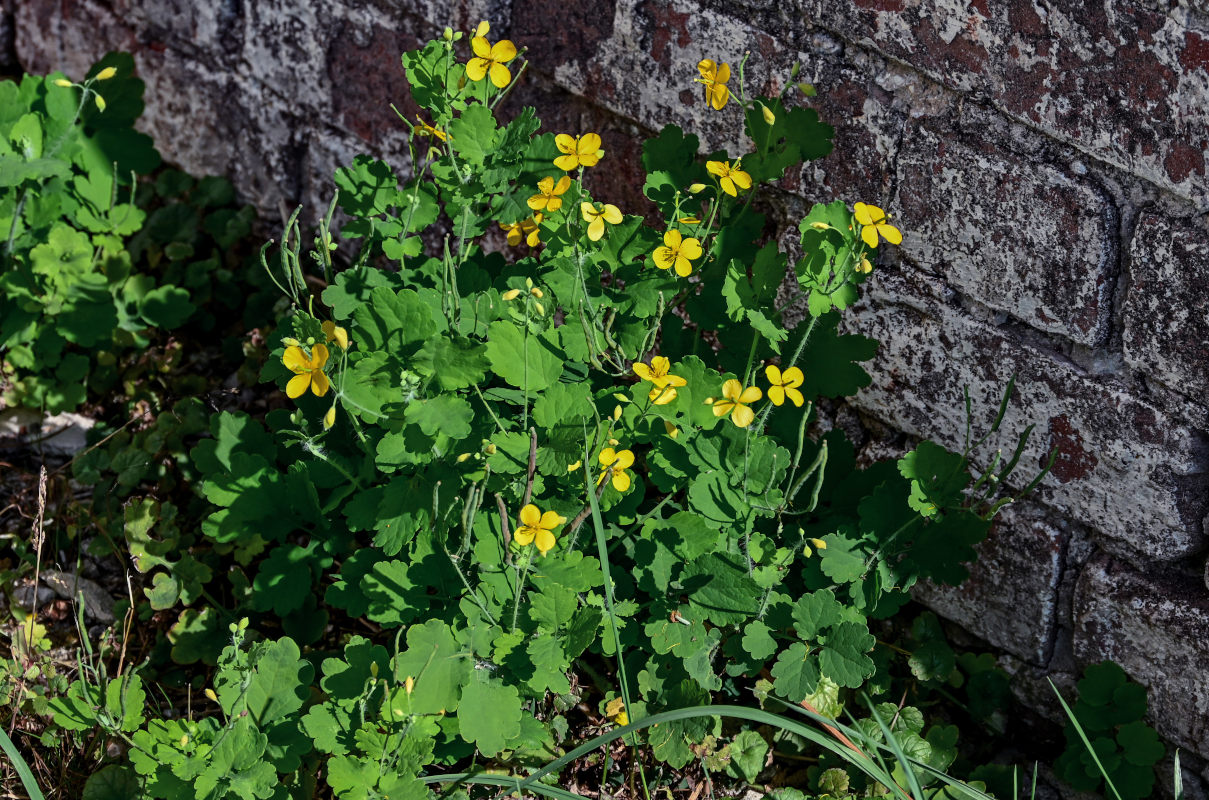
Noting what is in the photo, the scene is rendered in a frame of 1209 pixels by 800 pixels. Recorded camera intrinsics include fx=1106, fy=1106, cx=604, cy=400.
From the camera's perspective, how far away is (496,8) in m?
2.38

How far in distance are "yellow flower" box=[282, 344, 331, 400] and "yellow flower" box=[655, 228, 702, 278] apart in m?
0.54

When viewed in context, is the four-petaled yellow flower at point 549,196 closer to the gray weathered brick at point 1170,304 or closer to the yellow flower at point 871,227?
the yellow flower at point 871,227

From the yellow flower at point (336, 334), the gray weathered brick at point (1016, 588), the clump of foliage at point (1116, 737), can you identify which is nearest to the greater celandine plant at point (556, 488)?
the yellow flower at point (336, 334)

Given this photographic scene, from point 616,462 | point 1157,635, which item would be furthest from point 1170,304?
point 616,462

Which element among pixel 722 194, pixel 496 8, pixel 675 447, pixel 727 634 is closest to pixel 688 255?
pixel 722 194

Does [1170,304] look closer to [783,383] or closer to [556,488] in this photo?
[783,383]

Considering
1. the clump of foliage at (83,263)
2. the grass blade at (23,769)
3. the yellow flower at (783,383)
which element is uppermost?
the yellow flower at (783,383)

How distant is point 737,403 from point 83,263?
1.83 m

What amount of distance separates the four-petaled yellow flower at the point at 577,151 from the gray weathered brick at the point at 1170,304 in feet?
2.76

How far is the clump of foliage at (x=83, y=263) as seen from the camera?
2.60 metres

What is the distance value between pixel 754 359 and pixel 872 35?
575mm

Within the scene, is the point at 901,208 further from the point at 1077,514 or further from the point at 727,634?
the point at 727,634

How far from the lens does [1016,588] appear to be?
201 cm

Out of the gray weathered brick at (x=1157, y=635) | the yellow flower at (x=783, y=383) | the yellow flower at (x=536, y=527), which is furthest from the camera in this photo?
the gray weathered brick at (x=1157, y=635)
